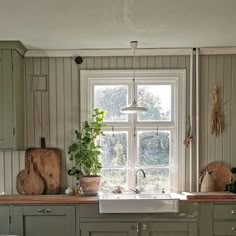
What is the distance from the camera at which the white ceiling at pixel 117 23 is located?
233cm

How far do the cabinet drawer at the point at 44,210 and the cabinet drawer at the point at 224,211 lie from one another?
5.06 feet

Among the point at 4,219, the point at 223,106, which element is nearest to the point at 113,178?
the point at 4,219

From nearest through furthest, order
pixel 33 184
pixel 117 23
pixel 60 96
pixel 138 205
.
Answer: pixel 117 23 → pixel 138 205 → pixel 33 184 → pixel 60 96

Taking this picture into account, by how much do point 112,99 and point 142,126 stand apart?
47cm

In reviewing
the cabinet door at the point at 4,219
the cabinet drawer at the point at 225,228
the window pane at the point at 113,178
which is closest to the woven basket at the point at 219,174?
the cabinet drawer at the point at 225,228

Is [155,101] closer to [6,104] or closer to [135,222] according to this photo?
[135,222]

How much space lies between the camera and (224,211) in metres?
3.29

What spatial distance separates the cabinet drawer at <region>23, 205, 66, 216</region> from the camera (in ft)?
10.8

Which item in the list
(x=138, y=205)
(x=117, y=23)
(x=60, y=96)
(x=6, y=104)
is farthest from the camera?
(x=60, y=96)

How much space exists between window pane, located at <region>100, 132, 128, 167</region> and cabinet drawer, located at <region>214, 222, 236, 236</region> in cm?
119

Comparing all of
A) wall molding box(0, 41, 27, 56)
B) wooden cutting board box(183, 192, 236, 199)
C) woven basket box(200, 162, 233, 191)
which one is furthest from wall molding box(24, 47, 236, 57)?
wooden cutting board box(183, 192, 236, 199)

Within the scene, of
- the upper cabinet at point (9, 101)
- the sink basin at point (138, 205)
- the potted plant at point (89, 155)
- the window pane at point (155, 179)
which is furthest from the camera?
the window pane at point (155, 179)

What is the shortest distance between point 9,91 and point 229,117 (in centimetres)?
247

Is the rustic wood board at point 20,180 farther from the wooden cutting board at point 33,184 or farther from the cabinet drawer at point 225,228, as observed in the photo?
the cabinet drawer at point 225,228
